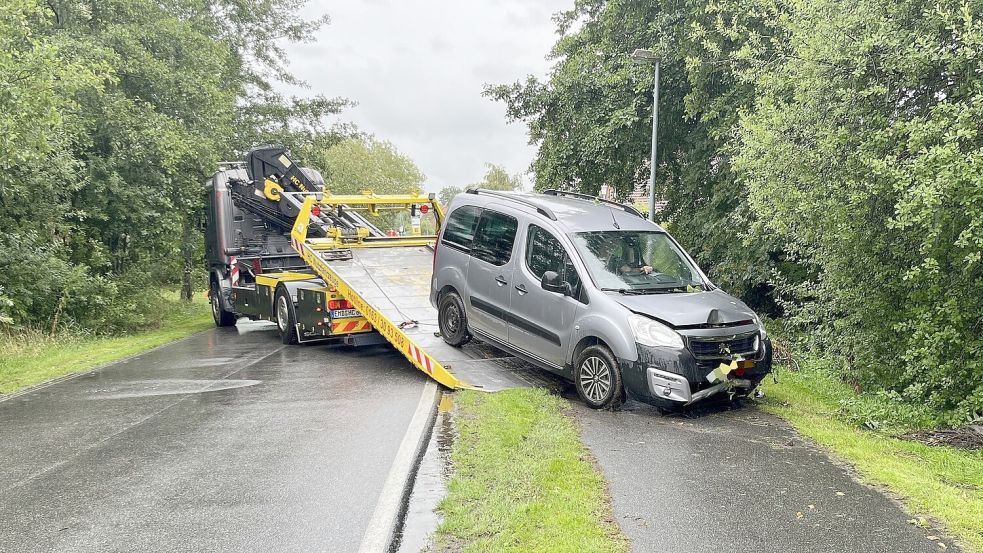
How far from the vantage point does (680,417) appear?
7004 mm

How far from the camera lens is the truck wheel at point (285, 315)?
12450mm

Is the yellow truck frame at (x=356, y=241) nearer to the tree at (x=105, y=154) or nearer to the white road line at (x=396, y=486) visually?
the white road line at (x=396, y=486)

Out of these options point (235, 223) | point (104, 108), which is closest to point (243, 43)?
point (104, 108)

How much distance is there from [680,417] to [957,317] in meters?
2.57

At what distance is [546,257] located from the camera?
7926mm

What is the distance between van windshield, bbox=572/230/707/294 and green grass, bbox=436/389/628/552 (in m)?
1.51

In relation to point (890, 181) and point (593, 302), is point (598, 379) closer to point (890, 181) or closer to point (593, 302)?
point (593, 302)

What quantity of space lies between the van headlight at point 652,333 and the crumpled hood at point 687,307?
2.8 inches

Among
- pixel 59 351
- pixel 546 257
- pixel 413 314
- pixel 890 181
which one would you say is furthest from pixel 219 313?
pixel 890 181

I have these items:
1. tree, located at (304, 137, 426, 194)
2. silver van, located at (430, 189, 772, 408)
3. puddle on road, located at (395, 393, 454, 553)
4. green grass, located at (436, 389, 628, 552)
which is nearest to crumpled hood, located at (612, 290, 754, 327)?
silver van, located at (430, 189, 772, 408)

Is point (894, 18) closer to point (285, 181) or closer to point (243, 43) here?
point (285, 181)

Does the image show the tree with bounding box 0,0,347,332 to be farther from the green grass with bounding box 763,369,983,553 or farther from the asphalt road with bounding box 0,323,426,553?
the green grass with bounding box 763,369,983,553

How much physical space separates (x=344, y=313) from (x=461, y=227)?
2.78m

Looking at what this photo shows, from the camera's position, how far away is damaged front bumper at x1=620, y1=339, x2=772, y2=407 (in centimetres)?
659
